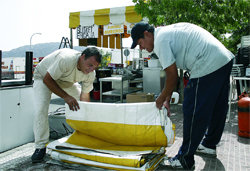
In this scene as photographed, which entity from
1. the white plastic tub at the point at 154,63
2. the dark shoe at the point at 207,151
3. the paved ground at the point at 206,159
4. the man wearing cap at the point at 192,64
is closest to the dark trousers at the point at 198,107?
the man wearing cap at the point at 192,64

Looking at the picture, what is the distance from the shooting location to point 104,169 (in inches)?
86.9

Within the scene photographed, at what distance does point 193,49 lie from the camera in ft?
6.94

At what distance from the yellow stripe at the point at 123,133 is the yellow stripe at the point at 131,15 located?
578 centimetres

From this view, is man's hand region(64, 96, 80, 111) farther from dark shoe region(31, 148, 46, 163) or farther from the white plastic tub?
the white plastic tub

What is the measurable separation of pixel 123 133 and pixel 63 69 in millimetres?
982

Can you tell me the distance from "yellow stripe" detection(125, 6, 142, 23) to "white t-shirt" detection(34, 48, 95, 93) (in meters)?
5.15

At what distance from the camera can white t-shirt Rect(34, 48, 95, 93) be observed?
2.47 metres

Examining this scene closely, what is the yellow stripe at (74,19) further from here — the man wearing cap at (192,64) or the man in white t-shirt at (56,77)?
the man wearing cap at (192,64)

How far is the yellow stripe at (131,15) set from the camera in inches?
296

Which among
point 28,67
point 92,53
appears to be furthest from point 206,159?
point 28,67

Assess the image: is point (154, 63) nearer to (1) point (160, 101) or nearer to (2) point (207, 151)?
(2) point (207, 151)

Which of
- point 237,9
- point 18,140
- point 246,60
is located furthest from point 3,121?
point 237,9

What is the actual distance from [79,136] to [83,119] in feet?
0.80

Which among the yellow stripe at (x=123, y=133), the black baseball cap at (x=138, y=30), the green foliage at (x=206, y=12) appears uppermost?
the green foliage at (x=206, y=12)
